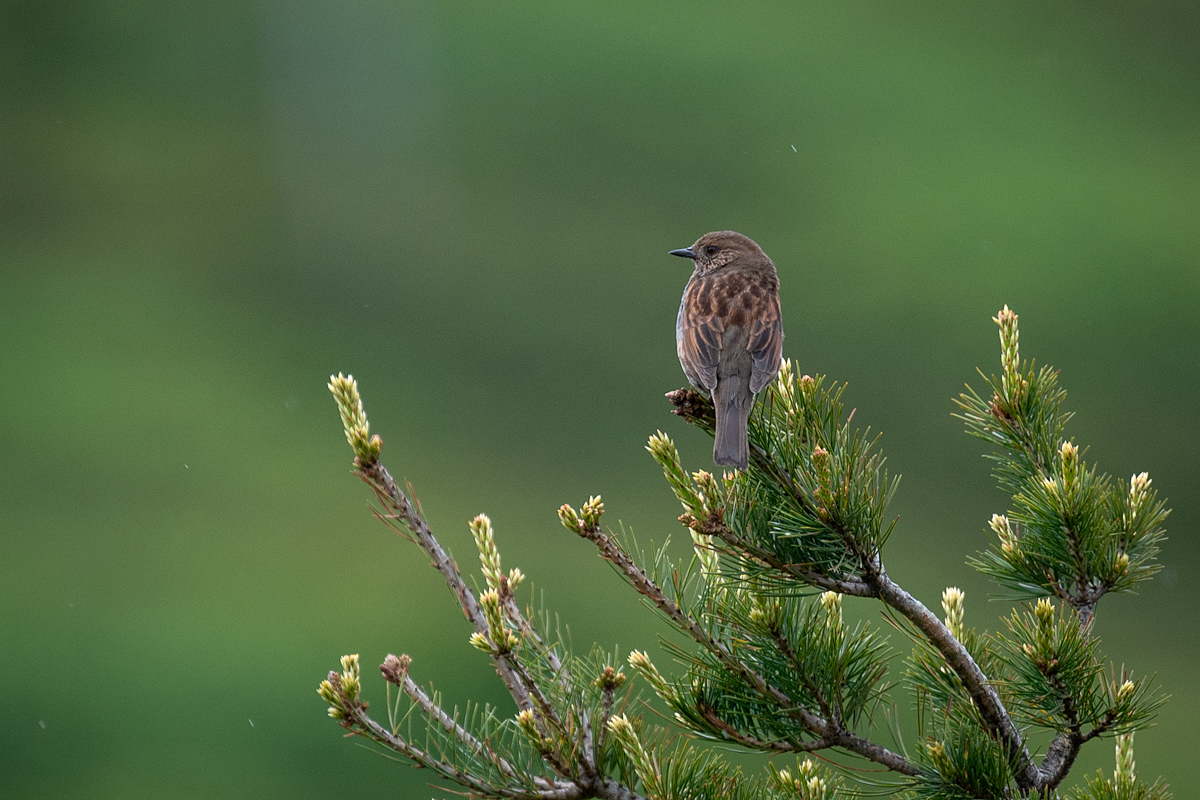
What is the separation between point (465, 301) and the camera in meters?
15.5

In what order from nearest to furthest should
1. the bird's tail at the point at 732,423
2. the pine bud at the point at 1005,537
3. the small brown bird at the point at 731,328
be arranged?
1. the pine bud at the point at 1005,537
2. the bird's tail at the point at 732,423
3. the small brown bird at the point at 731,328

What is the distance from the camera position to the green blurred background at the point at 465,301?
32.5 feet

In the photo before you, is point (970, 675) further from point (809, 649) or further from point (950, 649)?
point (809, 649)

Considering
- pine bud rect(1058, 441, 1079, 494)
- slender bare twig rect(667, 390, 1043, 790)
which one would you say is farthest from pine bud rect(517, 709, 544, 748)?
pine bud rect(1058, 441, 1079, 494)

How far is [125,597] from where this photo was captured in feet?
34.2

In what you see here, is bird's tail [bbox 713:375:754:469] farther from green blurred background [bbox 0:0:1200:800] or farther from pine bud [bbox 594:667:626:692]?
green blurred background [bbox 0:0:1200:800]

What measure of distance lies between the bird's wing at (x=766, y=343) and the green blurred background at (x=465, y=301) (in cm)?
515

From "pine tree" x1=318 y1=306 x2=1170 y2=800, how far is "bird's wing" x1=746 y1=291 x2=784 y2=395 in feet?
4.05

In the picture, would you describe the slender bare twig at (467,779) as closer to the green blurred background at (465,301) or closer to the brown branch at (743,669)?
the brown branch at (743,669)

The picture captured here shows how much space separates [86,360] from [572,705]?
39.9 feet

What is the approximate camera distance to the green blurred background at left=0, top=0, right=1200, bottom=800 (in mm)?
9914

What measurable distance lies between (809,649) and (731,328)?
2.12 metres

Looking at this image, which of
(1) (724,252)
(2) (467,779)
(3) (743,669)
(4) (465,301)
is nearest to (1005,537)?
(3) (743,669)

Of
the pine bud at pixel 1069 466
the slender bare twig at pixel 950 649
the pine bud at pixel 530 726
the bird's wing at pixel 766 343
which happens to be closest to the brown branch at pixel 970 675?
the slender bare twig at pixel 950 649
